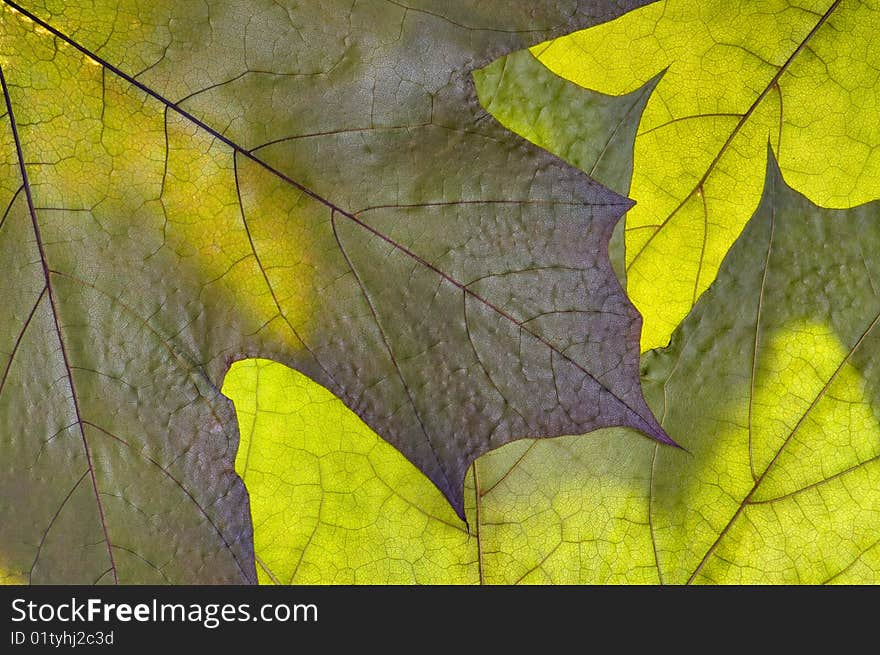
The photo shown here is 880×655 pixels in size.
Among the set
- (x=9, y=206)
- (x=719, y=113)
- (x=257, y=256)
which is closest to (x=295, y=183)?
(x=257, y=256)

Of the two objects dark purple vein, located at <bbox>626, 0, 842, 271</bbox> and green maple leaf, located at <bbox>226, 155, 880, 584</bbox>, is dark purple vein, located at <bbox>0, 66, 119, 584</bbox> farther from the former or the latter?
dark purple vein, located at <bbox>626, 0, 842, 271</bbox>

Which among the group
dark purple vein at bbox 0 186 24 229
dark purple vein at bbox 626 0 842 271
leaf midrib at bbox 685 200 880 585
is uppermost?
dark purple vein at bbox 626 0 842 271

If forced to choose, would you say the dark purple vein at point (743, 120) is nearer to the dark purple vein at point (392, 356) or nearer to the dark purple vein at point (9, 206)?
the dark purple vein at point (392, 356)

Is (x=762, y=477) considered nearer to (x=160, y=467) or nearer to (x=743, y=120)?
(x=743, y=120)

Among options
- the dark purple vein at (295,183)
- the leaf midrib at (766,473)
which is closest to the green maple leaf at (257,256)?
the dark purple vein at (295,183)

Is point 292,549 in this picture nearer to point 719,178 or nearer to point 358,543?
point 358,543

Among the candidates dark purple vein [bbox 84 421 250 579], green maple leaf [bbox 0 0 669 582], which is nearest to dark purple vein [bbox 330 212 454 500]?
green maple leaf [bbox 0 0 669 582]

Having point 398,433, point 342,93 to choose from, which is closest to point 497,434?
point 398,433
